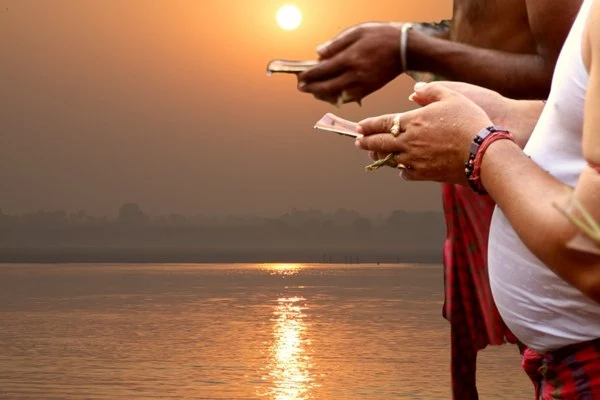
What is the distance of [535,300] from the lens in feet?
6.82

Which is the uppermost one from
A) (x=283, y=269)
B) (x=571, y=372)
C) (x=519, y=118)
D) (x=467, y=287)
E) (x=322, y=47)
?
(x=322, y=47)

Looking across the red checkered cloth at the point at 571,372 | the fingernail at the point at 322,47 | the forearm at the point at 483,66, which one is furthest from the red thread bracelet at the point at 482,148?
the fingernail at the point at 322,47

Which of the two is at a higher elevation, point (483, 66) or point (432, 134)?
point (483, 66)

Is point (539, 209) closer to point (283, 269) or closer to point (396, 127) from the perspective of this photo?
point (396, 127)

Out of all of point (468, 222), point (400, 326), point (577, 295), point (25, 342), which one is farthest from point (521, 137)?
point (400, 326)

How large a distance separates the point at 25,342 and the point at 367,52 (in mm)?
22904

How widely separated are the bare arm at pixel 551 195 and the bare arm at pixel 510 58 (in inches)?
35.5

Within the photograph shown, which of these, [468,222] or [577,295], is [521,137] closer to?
[468,222]

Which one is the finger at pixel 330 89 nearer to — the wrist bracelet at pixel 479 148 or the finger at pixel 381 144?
the finger at pixel 381 144

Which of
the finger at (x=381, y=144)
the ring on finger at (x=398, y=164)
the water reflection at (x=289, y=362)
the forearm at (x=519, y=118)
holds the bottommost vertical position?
the water reflection at (x=289, y=362)

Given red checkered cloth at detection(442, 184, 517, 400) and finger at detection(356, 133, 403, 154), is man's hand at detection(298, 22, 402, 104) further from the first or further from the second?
finger at detection(356, 133, 403, 154)

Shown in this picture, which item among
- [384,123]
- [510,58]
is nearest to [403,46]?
[510,58]

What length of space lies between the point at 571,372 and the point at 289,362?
57.3ft

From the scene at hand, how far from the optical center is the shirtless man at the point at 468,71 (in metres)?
2.90
